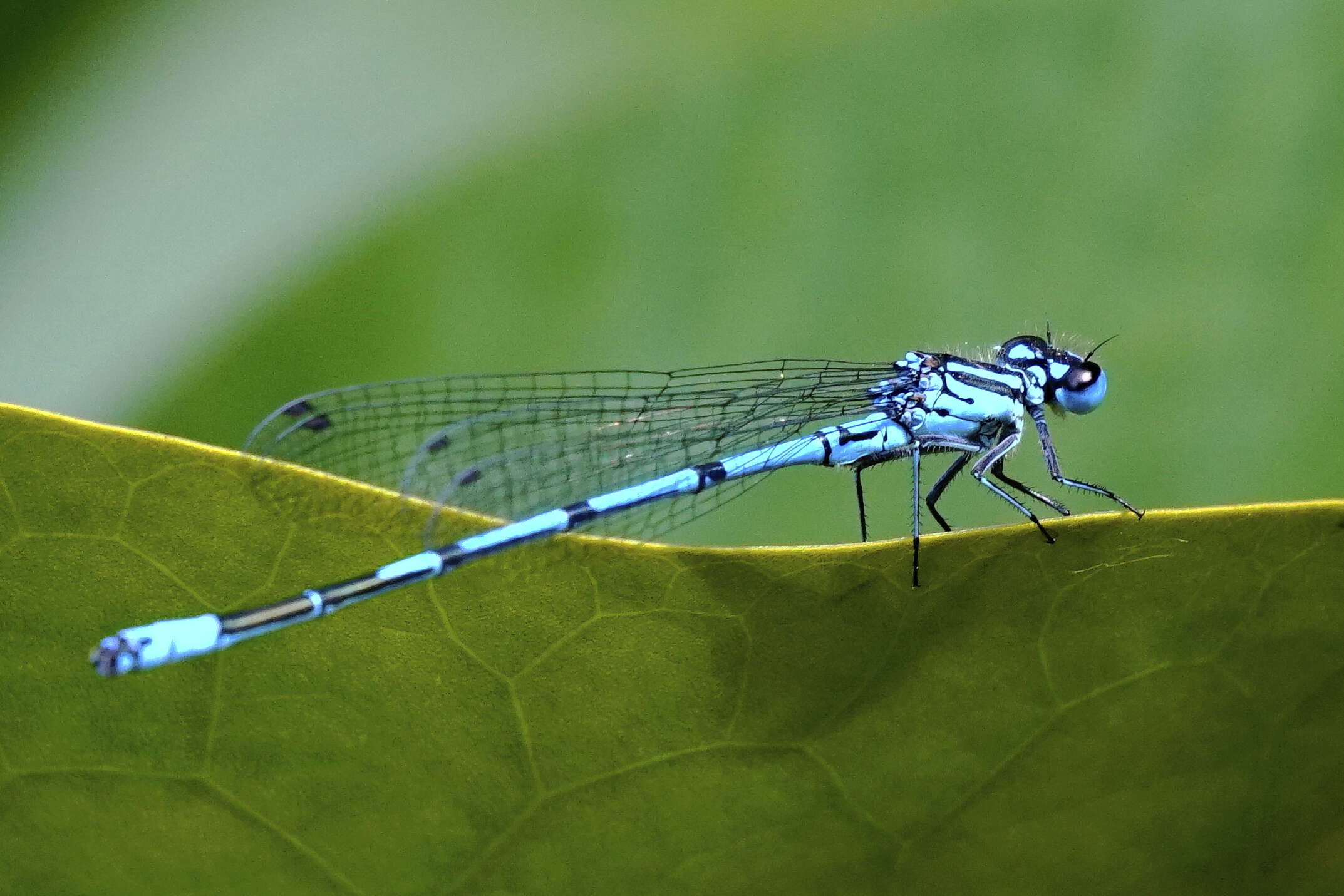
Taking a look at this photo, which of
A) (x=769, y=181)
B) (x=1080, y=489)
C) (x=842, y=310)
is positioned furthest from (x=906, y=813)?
(x=769, y=181)

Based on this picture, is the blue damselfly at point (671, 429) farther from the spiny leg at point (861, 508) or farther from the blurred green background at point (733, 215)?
the blurred green background at point (733, 215)

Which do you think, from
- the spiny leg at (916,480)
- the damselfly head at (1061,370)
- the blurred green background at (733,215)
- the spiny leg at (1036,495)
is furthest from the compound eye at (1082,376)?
the spiny leg at (916,480)

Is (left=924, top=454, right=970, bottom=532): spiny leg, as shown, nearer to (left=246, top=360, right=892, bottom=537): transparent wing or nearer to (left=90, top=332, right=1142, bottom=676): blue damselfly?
(left=90, top=332, right=1142, bottom=676): blue damselfly

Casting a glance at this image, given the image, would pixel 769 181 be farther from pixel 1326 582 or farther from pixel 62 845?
pixel 62 845

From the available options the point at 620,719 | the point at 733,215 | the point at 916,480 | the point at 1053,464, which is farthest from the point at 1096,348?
the point at 620,719

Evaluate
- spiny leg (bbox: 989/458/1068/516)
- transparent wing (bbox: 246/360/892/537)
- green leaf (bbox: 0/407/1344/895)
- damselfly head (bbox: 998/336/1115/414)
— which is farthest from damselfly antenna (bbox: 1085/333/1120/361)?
green leaf (bbox: 0/407/1344/895)

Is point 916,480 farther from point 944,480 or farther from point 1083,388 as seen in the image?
point 1083,388
